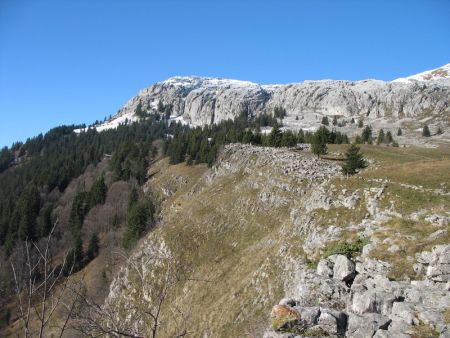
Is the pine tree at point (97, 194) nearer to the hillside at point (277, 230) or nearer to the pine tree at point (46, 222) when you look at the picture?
the pine tree at point (46, 222)

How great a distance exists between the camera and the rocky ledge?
Answer: 479 inches

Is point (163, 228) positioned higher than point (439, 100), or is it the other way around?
point (439, 100)

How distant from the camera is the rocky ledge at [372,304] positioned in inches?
479

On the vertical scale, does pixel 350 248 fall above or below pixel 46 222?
above

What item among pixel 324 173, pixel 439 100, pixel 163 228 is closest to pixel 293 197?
pixel 324 173

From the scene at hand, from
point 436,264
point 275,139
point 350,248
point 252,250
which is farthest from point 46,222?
point 436,264

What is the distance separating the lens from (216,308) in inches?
1391

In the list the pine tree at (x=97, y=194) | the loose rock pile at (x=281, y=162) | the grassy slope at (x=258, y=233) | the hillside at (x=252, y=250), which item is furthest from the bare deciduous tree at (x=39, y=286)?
the pine tree at (x=97, y=194)

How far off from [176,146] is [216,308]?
320ft

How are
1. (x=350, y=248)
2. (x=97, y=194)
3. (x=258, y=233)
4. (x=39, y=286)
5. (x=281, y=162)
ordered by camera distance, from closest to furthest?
(x=39, y=286)
(x=350, y=248)
(x=258, y=233)
(x=281, y=162)
(x=97, y=194)

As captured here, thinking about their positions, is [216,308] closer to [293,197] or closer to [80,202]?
[293,197]

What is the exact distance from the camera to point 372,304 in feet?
44.9

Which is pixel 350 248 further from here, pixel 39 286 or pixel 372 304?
pixel 39 286

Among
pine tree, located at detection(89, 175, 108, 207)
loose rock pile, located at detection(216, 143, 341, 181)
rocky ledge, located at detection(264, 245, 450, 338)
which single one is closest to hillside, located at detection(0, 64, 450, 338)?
rocky ledge, located at detection(264, 245, 450, 338)
